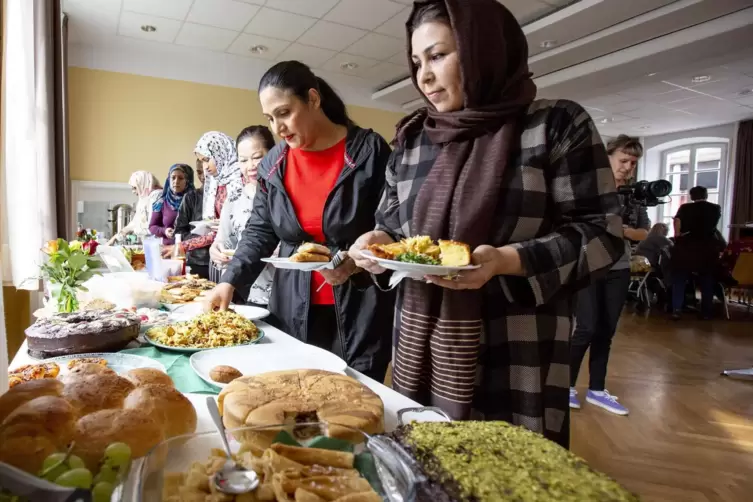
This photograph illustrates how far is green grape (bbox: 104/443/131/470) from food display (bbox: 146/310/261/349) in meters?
0.69

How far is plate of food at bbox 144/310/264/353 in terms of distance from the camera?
1.22 metres

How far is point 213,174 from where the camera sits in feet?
11.6

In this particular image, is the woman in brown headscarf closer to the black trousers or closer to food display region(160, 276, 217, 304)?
food display region(160, 276, 217, 304)

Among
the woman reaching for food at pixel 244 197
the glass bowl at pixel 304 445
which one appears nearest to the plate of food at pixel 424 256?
the glass bowl at pixel 304 445

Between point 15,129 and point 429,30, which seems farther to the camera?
point 15,129

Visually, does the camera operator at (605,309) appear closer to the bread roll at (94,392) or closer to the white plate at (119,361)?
the white plate at (119,361)

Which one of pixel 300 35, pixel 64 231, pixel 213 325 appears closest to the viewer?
pixel 213 325

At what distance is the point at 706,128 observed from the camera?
938cm

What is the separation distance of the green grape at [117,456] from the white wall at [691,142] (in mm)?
10151

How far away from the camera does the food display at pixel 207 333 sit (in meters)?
1.23

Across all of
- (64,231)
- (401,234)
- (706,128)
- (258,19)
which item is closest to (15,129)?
(64,231)

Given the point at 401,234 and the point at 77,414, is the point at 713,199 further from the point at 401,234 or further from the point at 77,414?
the point at 77,414

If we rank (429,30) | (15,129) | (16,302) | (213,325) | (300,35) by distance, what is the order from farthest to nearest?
(300,35) → (16,302) → (15,129) → (213,325) → (429,30)

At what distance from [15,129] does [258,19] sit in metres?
3.34
